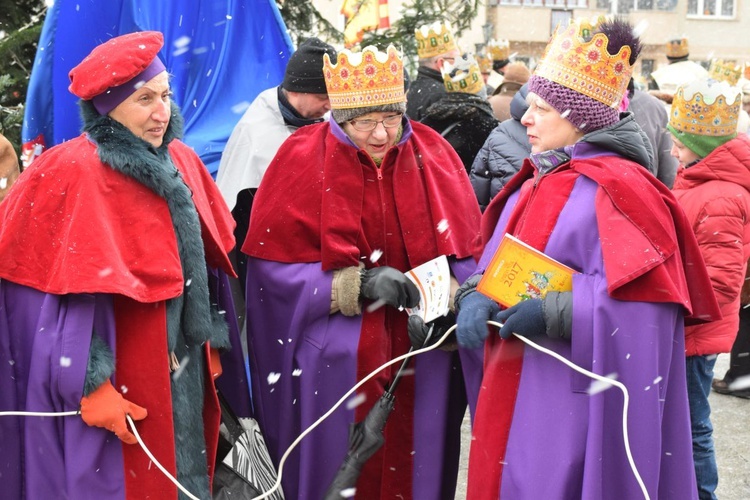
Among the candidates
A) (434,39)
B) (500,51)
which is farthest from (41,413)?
(500,51)

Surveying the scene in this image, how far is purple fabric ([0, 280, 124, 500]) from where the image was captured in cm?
336

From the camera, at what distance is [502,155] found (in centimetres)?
540

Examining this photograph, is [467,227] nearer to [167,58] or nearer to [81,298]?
[81,298]

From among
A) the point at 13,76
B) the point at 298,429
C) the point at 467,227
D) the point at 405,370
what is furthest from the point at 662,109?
the point at 13,76

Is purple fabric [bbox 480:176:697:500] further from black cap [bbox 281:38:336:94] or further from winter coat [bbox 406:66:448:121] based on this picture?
winter coat [bbox 406:66:448:121]

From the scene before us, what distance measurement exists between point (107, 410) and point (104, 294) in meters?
0.41

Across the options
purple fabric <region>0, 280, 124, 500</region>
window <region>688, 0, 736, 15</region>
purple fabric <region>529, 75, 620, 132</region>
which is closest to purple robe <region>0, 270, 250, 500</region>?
purple fabric <region>0, 280, 124, 500</region>

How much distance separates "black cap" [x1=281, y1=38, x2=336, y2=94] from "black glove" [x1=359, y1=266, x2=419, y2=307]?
1209mm

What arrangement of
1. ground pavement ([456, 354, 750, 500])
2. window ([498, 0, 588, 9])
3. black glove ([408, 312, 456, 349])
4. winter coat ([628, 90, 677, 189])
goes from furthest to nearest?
1. window ([498, 0, 588, 9])
2. winter coat ([628, 90, 677, 189])
3. ground pavement ([456, 354, 750, 500])
4. black glove ([408, 312, 456, 349])

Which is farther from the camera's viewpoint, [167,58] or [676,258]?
[167,58]

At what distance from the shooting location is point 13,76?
5672 millimetres

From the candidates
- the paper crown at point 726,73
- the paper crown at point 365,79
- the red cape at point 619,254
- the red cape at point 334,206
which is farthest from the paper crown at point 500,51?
the red cape at point 619,254

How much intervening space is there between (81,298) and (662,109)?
3968 mm

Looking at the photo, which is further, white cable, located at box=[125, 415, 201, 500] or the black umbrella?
the black umbrella
